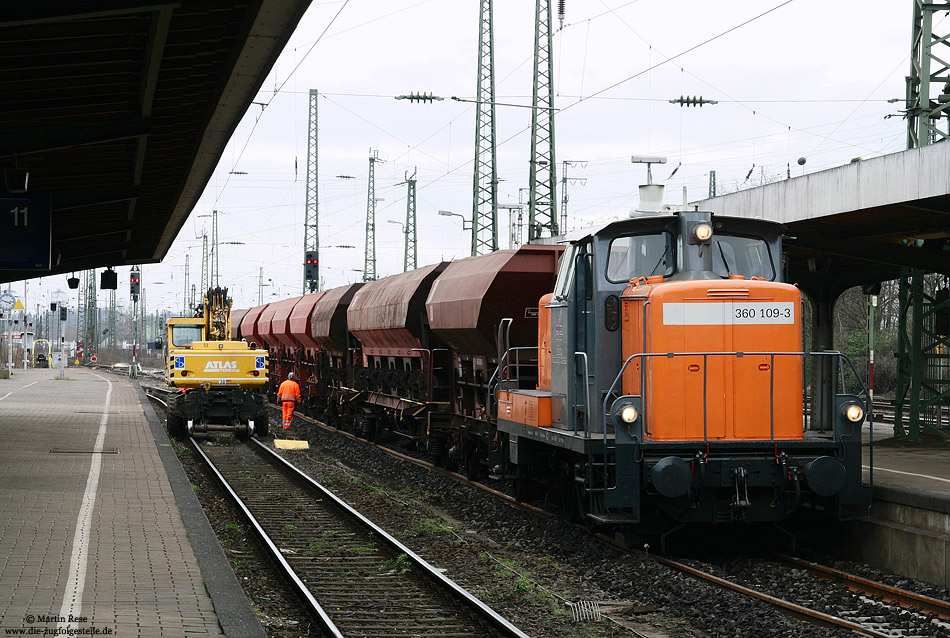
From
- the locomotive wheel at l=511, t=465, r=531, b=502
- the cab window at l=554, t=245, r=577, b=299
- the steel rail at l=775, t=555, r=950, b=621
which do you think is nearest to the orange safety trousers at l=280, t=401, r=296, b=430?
the locomotive wheel at l=511, t=465, r=531, b=502

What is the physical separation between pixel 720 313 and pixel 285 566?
4913mm

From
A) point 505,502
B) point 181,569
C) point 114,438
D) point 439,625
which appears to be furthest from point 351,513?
point 114,438

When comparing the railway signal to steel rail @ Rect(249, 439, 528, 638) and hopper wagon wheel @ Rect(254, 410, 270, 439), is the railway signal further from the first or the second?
steel rail @ Rect(249, 439, 528, 638)

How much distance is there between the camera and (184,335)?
29.9 meters

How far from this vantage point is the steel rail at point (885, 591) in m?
8.32

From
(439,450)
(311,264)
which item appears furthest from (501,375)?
(311,264)

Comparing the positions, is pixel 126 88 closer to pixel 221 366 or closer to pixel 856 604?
pixel 856 604

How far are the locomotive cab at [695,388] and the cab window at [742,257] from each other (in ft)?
0.04

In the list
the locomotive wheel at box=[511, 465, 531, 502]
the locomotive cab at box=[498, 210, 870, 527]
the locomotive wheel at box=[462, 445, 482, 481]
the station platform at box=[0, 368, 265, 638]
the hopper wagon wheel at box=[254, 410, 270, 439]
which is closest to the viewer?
the station platform at box=[0, 368, 265, 638]

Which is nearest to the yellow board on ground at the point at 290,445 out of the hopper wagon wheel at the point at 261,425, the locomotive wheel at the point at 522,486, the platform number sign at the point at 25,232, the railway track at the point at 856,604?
the hopper wagon wheel at the point at 261,425

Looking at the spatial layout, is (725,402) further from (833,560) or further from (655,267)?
(833,560)

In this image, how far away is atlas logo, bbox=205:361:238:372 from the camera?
23.7m

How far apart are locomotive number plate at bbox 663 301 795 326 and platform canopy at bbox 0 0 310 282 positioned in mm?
4496

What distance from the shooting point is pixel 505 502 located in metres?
14.3
